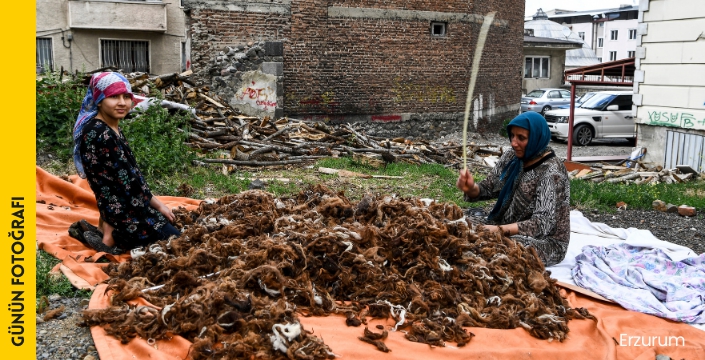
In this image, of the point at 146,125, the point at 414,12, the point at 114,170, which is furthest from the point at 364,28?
the point at 114,170

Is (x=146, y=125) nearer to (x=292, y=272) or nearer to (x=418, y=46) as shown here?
(x=292, y=272)

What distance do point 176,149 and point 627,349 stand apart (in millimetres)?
6859

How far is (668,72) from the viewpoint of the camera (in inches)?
559

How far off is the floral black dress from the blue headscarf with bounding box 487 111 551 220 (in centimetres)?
294

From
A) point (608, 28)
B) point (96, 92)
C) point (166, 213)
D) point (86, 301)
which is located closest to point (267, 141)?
point (166, 213)

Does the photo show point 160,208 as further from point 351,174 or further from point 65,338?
point 351,174

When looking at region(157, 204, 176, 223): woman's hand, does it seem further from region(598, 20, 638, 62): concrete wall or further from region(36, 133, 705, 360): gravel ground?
region(598, 20, 638, 62): concrete wall

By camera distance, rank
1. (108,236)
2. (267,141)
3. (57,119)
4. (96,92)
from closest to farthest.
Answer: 1. (96,92)
2. (108,236)
3. (57,119)
4. (267,141)

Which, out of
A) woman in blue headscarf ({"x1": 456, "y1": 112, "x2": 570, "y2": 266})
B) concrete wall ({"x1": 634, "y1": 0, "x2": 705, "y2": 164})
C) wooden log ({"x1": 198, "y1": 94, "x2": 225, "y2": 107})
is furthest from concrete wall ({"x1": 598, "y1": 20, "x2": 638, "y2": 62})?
woman in blue headscarf ({"x1": 456, "y1": 112, "x2": 570, "y2": 266})

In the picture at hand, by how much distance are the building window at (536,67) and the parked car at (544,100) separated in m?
4.26

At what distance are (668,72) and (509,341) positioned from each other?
1226 centimetres

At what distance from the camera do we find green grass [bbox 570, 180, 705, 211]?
29.2ft

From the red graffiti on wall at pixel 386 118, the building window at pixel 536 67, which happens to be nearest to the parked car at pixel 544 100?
the building window at pixel 536 67

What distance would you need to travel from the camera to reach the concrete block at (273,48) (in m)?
15.8
